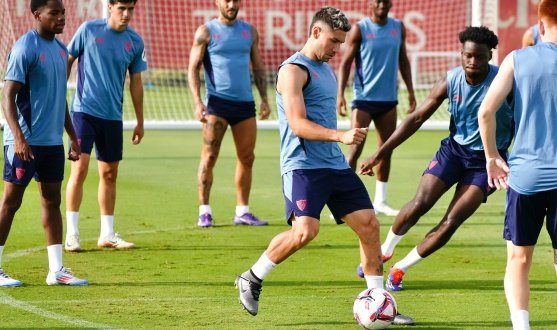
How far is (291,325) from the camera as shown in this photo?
8.10m

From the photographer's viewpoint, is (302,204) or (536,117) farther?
(302,204)

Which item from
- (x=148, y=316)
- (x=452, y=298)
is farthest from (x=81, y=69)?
(x=452, y=298)

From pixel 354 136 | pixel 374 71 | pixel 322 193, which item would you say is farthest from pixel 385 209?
pixel 354 136

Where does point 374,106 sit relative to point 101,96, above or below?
below

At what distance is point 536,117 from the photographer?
672cm

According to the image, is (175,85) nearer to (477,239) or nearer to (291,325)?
(477,239)

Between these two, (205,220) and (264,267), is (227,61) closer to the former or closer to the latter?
(205,220)

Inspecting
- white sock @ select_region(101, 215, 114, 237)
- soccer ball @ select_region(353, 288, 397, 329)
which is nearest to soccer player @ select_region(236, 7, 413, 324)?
soccer ball @ select_region(353, 288, 397, 329)

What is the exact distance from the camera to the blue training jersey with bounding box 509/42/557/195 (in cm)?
665

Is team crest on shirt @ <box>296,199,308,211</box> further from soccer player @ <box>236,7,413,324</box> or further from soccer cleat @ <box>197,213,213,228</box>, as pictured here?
soccer cleat @ <box>197,213,213,228</box>

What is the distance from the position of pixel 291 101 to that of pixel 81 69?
156 inches

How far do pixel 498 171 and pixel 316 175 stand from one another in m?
1.58

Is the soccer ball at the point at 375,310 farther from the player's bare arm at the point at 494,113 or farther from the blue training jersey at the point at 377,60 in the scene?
the blue training jersey at the point at 377,60

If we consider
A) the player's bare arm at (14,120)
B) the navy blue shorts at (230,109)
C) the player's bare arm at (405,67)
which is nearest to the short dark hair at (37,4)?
the player's bare arm at (14,120)
